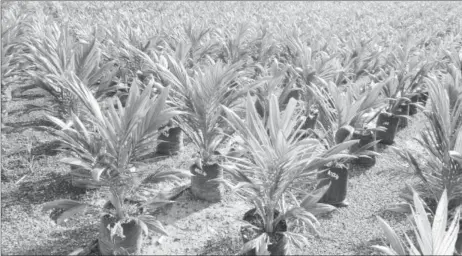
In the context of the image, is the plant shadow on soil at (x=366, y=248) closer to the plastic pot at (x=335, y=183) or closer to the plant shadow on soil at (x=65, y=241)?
the plastic pot at (x=335, y=183)

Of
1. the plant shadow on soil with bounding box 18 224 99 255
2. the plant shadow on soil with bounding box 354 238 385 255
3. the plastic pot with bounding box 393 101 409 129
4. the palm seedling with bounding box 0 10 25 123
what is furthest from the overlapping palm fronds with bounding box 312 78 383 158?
the palm seedling with bounding box 0 10 25 123

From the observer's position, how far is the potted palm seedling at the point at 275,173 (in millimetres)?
1843

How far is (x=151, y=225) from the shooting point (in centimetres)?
198

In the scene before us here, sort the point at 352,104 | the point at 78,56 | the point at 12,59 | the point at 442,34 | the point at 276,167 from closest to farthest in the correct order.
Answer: the point at 276,167 < the point at 352,104 < the point at 78,56 < the point at 12,59 < the point at 442,34

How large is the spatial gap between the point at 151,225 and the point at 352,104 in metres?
1.33

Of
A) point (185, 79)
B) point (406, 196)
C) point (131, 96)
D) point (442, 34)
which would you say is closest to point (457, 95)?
point (406, 196)

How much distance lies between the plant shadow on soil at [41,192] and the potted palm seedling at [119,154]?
670mm

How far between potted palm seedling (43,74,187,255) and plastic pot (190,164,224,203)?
60 centimetres

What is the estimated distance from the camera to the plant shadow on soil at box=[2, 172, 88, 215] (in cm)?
260

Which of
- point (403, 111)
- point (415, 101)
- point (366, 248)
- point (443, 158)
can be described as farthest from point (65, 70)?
point (415, 101)

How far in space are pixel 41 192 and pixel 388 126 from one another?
8.89 ft

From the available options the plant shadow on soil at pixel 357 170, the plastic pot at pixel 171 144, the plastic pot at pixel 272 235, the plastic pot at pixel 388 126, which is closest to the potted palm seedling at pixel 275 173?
the plastic pot at pixel 272 235

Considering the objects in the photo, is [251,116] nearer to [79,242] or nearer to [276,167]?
[276,167]

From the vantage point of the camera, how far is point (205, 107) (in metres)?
2.48
